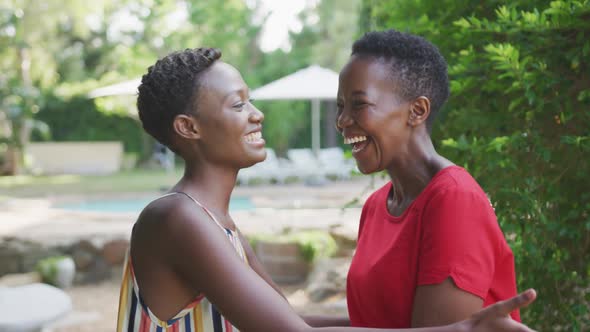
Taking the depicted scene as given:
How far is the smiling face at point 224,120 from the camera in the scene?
1.65m

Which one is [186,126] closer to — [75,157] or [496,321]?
[496,321]

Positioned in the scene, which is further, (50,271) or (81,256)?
(81,256)

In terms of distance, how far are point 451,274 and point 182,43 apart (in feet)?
72.3

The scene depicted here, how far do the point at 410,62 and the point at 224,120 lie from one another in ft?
1.62

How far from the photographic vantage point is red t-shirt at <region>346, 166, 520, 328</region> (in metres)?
1.37

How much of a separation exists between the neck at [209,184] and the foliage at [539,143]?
109 centimetres

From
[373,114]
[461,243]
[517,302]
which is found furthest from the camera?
[373,114]

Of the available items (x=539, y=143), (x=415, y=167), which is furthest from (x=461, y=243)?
(x=539, y=143)

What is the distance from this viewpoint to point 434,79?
1681 millimetres

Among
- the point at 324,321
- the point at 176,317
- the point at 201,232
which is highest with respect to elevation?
the point at 201,232

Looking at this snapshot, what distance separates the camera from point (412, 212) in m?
1.55

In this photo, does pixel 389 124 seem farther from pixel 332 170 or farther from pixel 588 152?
pixel 332 170

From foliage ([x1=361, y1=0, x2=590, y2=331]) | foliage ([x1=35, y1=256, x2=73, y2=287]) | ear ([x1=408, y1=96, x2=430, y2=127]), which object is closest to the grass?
foliage ([x1=35, y1=256, x2=73, y2=287])

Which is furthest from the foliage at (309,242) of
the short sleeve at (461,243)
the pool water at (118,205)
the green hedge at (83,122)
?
the green hedge at (83,122)
